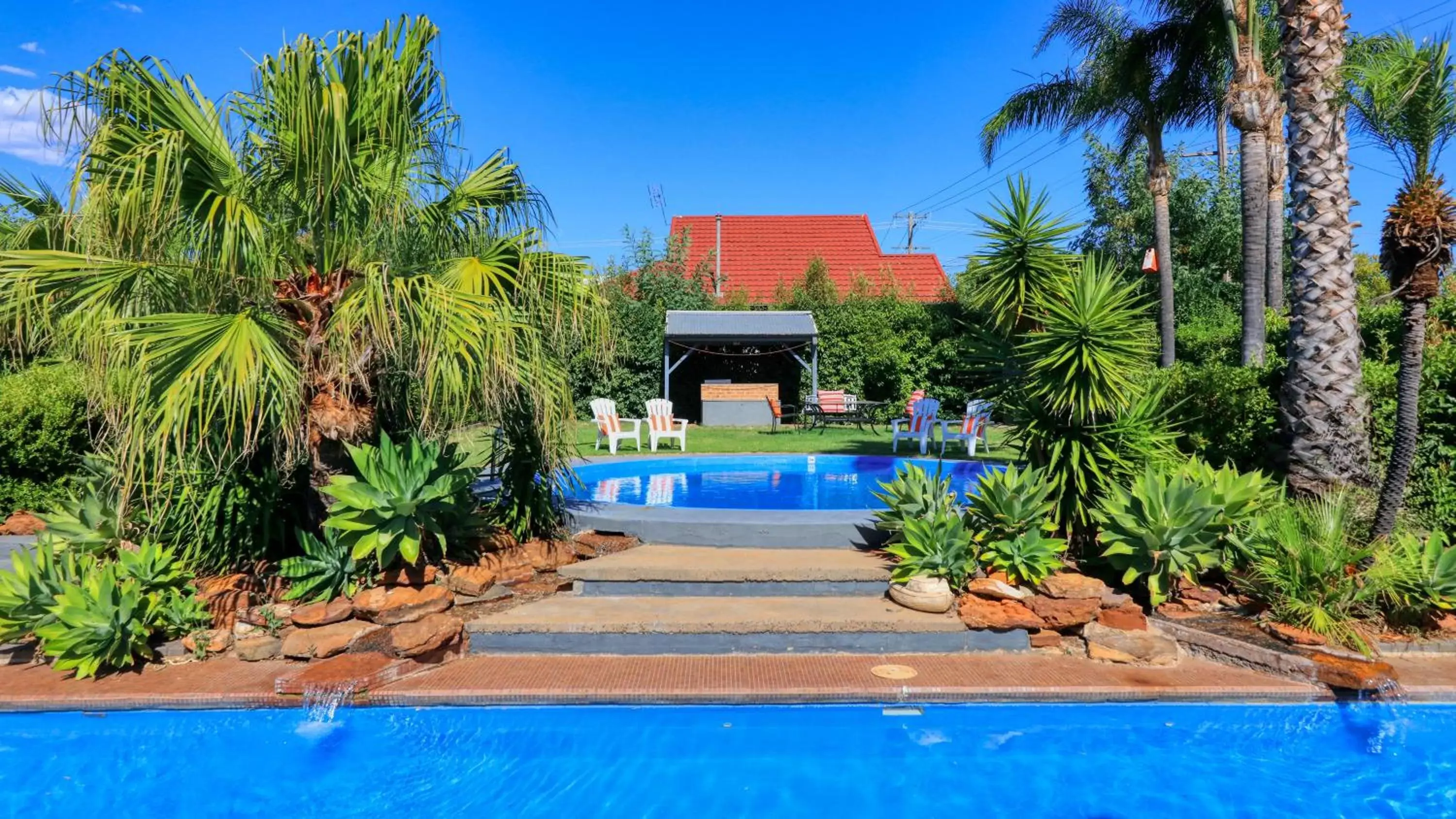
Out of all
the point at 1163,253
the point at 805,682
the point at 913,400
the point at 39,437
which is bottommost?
the point at 805,682

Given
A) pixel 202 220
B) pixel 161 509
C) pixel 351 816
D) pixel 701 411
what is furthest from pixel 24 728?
pixel 701 411

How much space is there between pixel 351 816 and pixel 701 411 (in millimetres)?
17658

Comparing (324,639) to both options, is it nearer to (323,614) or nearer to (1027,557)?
(323,614)

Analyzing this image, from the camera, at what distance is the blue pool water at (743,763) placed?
385cm

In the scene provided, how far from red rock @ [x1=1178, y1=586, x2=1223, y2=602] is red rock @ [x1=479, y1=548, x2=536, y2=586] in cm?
504

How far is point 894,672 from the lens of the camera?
5082mm

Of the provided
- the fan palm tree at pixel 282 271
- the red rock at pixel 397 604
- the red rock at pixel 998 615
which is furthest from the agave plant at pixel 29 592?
the red rock at pixel 998 615

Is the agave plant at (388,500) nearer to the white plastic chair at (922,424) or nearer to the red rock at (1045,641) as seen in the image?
the red rock at (1045,641)

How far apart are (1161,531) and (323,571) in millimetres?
6019

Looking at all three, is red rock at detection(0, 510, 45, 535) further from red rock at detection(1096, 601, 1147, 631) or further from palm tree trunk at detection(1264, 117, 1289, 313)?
palm tree trunk at detection(1264, 117, 1289, 313)

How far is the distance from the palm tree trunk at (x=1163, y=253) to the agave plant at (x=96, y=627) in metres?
15.9

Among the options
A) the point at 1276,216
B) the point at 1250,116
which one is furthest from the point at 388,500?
the point at 1276,216

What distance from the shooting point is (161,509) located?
577 cm

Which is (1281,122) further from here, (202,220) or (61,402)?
(61,402)
